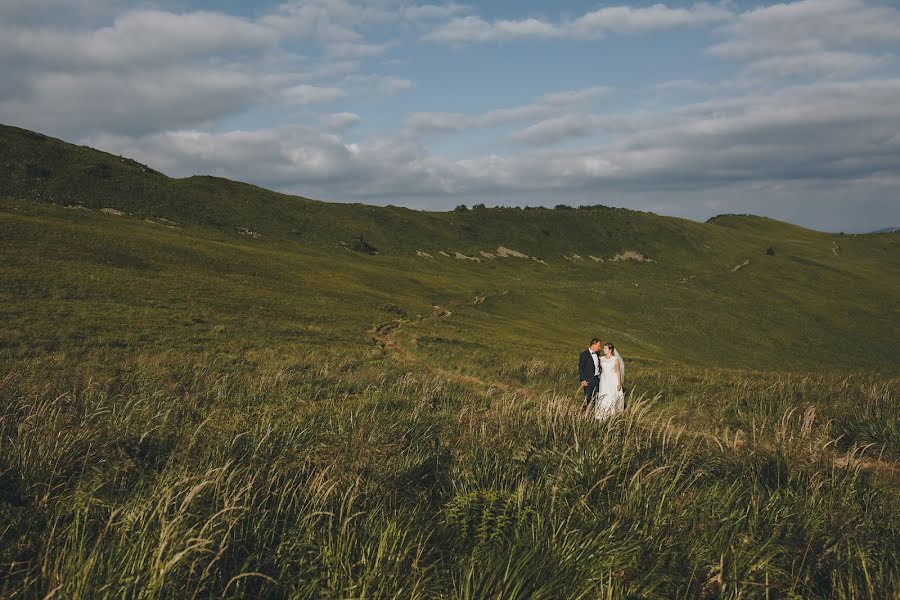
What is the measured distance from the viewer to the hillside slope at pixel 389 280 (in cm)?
3097

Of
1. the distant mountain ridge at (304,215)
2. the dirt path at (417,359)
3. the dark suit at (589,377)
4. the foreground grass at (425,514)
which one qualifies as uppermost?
the distant mountain ridge at (304,215)

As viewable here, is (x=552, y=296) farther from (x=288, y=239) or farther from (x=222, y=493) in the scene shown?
(x=222, y=493)

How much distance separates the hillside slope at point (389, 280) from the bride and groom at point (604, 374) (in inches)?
427

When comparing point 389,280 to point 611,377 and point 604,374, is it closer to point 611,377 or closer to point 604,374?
point 604,374

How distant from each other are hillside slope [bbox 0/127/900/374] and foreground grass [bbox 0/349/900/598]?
1821 centimetres

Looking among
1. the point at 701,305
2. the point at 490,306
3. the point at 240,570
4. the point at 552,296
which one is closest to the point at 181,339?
the point at 240,570

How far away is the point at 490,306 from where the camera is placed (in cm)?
5947

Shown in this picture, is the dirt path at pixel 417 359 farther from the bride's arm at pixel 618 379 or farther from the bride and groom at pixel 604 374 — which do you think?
the bride's arm at pixel 618 379

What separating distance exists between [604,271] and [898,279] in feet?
262

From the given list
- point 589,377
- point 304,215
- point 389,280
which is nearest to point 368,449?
point 589,377

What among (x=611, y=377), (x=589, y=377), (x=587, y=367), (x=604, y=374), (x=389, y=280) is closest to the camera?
(x=611, y=377)

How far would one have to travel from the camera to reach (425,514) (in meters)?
6.19

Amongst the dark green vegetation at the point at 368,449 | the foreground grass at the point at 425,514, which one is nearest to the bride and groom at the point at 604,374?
the dark green vegetation at the point at 368,449

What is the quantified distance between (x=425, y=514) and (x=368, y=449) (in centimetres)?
179
